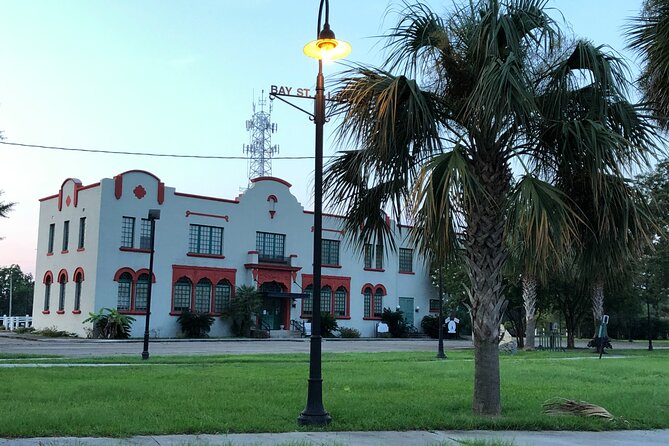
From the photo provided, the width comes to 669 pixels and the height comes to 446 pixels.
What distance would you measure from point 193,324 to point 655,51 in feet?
121

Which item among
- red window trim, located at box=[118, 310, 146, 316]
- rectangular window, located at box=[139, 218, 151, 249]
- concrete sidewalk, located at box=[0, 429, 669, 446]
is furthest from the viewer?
rectangular window, located at box=[139, 218, 151, 249]

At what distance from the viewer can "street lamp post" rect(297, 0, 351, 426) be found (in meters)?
9.78

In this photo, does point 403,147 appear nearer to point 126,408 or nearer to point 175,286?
point 126,408

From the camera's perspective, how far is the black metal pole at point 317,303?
9.75 meters

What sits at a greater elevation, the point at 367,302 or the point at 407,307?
the point at 367,302

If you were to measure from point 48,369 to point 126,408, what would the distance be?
24.2 feet

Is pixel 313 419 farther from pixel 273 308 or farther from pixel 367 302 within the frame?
pixel 367 302

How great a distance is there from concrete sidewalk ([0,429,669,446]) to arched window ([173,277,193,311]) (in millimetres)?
36838

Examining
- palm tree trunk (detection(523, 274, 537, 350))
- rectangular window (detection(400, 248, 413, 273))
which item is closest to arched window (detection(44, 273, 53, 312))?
rectangular window (detection(400, 248, 413, 273))

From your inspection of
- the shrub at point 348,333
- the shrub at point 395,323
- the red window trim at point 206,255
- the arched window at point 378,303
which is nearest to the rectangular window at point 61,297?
the red window trim at point 206,255

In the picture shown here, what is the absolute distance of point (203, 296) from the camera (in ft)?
151

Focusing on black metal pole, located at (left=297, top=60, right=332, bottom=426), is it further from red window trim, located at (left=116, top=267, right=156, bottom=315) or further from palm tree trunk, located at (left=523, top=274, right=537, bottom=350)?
red window trim, located at (left=116, top=267, right=156, bottom=315)

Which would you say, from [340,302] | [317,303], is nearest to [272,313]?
[340,302]

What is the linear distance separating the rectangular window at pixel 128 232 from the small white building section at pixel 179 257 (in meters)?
0.06
